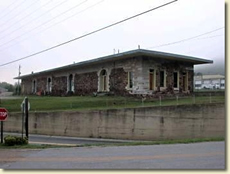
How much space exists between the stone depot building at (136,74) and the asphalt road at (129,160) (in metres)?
18.1

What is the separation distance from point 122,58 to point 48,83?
19.7 meters

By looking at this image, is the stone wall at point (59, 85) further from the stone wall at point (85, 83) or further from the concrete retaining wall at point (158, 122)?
the concrete retaining wall at point (158, 122)

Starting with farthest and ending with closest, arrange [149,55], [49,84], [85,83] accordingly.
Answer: [49,84] → [85,83] → [149,55]

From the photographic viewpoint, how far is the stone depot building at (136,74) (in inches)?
1175

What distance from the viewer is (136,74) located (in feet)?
98.6

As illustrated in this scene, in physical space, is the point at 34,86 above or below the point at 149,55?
below

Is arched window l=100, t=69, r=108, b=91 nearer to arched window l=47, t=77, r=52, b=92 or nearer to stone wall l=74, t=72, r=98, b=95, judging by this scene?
stone wall l=74, t=72, r=98, b=95

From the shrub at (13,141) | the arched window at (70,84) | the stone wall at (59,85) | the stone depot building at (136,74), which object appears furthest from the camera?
the stone wall at (59,85)

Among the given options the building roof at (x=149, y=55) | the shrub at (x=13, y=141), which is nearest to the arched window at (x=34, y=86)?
the building roof at (x=149, y=55)

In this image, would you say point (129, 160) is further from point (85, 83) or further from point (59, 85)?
point (59, 85)

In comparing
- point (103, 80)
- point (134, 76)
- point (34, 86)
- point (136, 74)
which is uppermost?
point (136, 74)

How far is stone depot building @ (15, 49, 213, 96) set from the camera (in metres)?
29.8

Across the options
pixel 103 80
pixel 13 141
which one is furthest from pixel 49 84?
pixel 13 141

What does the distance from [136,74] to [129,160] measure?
20.8m
